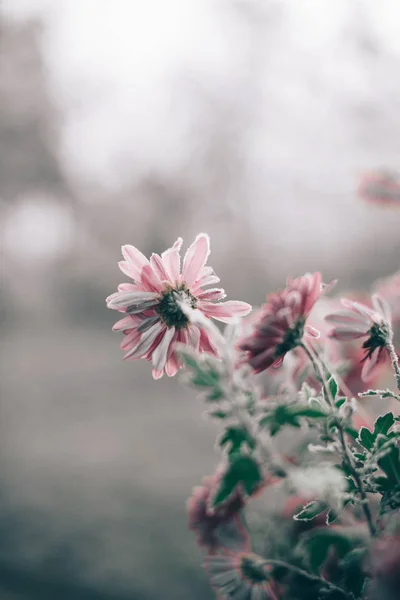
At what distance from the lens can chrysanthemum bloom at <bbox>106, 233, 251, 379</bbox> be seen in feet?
1.20

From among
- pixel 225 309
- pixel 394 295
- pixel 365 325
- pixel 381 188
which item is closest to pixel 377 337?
pixel 365 325

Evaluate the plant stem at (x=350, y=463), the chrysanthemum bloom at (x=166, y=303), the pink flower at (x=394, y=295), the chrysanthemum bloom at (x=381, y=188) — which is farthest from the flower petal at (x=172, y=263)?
the chrysanthemum bloom at (x=381, y=188)

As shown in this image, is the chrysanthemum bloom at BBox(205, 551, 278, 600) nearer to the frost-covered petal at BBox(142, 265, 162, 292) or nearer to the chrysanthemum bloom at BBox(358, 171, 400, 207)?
the frost-covered petal at BBox(142, 265, 162, 292)

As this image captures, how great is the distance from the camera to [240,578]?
0.39 meters

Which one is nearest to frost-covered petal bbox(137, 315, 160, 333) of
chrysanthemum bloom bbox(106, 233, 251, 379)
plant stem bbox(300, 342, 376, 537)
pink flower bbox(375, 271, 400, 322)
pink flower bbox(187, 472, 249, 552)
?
chrysanthemum bloom bbox(106, 233, 251, 379)

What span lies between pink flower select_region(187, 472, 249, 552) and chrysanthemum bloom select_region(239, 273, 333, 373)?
9.3 inches

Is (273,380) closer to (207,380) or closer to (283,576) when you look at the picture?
(283,576)

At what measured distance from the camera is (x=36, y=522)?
6.30 feet

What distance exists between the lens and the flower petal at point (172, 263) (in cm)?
38

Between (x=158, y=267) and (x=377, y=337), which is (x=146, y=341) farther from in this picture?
(x=377, y=337)

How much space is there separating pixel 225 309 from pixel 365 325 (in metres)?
0.11

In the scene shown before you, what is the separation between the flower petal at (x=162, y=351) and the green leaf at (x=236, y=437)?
0.36 ft

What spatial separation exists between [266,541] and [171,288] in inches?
10.0

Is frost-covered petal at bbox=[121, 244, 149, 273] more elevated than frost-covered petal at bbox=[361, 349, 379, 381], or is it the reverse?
frost-covered petal at bbox=[121, 244, 149, 273]
